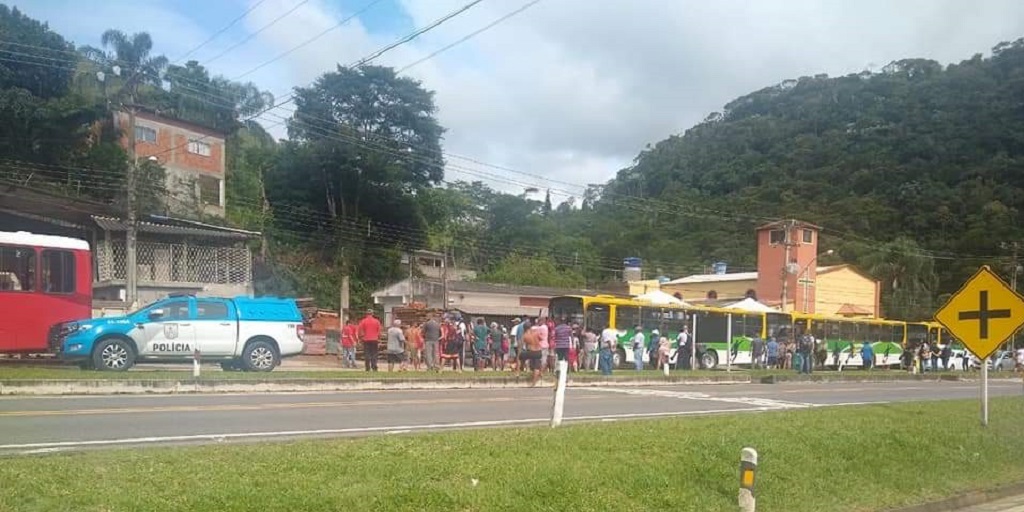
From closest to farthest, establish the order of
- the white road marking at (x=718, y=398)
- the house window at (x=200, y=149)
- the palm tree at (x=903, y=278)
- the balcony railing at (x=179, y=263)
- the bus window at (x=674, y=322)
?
1. the white road marking at (x=718, y=398)
2. the bus window at (x=674, y=322)
3. the balcony railing at (x=179, y=263)
4. the house window at (x=200, y=149)
5. the palm tree at (x=903, y=278)

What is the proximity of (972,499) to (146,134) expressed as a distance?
4610 cm

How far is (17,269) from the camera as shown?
19.6 meters

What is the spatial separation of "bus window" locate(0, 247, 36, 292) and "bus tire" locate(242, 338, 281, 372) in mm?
5036

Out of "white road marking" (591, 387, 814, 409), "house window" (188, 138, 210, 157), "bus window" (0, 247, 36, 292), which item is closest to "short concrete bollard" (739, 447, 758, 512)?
"white road marking" (591, 387, 814, 409)

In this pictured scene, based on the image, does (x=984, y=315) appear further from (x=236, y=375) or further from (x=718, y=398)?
(x=236, y=375)

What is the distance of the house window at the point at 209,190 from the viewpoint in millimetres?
48188

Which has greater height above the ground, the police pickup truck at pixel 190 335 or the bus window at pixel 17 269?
the bus window at pixel 17 269

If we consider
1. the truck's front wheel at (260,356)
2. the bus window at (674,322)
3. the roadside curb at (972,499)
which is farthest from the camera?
the bus window at (674,322)

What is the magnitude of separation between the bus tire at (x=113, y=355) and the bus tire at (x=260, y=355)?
2552 mm

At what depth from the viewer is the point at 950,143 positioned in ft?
185

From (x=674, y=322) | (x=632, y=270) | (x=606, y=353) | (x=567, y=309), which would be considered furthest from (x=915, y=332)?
(x=606, y=353)

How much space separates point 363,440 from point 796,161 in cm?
6303

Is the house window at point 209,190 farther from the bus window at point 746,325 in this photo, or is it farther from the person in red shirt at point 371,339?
the person in red shirt at point 371,339

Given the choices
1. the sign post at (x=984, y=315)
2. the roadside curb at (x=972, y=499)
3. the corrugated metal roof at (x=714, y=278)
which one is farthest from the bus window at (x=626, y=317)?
the corrugated metal roof at (x=714, y=278)
